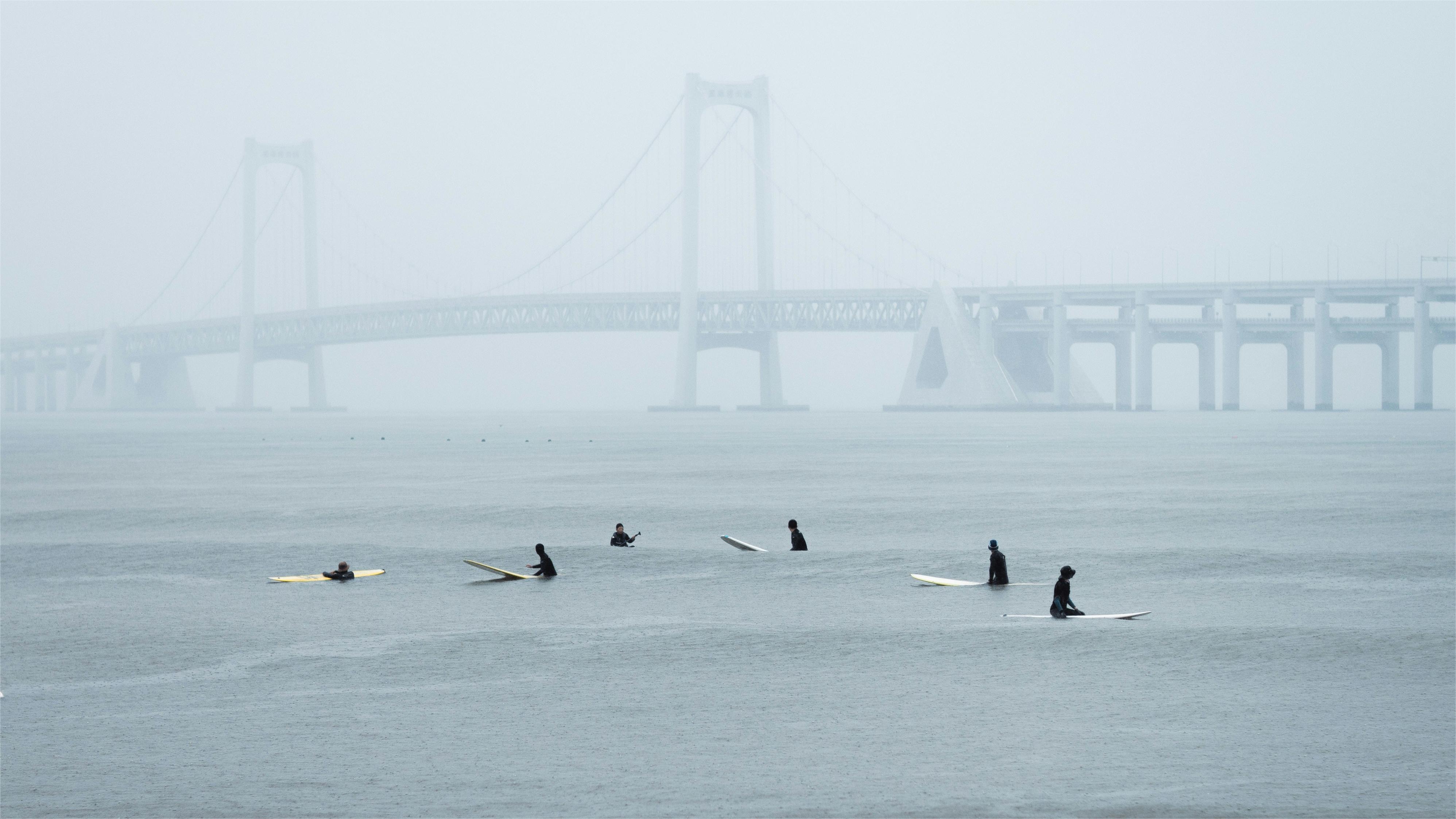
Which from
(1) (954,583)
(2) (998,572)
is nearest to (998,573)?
(2) (998,572)

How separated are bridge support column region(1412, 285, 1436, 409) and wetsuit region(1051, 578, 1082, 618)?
122 m

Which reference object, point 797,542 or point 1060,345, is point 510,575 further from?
point 1060,345

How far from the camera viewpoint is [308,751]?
12.2 m

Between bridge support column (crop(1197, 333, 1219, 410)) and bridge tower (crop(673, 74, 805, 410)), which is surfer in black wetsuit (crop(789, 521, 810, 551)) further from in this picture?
bridge support column (crop(1197, 333, 1219, 410))

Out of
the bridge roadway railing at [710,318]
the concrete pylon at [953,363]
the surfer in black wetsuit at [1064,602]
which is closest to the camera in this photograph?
the surfer in black wetsuit at [1064,602]

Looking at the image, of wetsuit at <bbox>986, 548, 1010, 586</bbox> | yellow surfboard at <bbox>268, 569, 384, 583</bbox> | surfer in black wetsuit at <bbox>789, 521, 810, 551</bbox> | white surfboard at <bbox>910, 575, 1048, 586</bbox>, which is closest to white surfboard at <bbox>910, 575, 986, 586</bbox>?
white surfboard at <bbox>910, 575, 1048, 586</bbox>

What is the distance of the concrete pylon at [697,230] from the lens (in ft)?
370

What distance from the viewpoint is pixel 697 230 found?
116625mm

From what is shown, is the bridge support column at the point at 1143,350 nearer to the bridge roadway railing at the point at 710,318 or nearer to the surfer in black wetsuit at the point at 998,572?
the bridge roadway railing at the point at 710,318

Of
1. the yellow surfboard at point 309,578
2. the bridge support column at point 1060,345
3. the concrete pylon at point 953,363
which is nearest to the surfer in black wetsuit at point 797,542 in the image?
the yellow surfboard at point 309,578

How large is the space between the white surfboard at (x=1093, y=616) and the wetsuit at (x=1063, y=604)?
43 millimetres

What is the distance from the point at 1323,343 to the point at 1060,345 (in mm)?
20744

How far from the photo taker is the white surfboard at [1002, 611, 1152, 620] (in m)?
18.3

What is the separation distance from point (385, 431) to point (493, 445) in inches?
1367
